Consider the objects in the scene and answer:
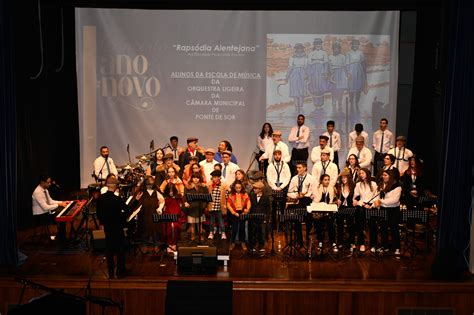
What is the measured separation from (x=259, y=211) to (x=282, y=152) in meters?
2.24

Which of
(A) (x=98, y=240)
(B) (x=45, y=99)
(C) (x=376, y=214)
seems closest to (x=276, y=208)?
(C) (x=376, y=214)

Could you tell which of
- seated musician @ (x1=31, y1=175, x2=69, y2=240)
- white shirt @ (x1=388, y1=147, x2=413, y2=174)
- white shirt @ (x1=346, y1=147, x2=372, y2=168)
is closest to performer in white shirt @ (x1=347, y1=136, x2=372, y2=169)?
white shirt @ (x1=346, y1=147, x2=372, y2=168)

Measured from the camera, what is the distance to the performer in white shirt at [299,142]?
14.0 meters

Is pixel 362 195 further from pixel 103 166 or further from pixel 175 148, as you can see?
pixel 103 166

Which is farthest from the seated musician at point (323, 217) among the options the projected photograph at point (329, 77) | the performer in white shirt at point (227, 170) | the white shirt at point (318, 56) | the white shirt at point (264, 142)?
the white shirt at point (318, 56)

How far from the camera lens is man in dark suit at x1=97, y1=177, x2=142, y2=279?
976cm

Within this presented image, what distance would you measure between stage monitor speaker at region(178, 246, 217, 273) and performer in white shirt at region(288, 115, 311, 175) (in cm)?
402

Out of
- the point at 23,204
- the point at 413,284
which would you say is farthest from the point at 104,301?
the point at 23,204

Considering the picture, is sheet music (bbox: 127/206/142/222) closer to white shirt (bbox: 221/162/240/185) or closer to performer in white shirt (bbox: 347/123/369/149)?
white shirt (bbox: 221/162/240/185)

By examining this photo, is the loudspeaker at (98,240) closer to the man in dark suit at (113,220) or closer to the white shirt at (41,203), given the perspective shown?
the white shirt at (41,203)

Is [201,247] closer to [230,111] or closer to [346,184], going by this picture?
[346,184]

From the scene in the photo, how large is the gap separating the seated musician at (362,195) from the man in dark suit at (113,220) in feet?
11.5

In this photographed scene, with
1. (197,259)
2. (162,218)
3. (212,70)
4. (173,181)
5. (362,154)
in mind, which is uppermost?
(212,70)

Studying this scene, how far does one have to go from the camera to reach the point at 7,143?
412 inches
